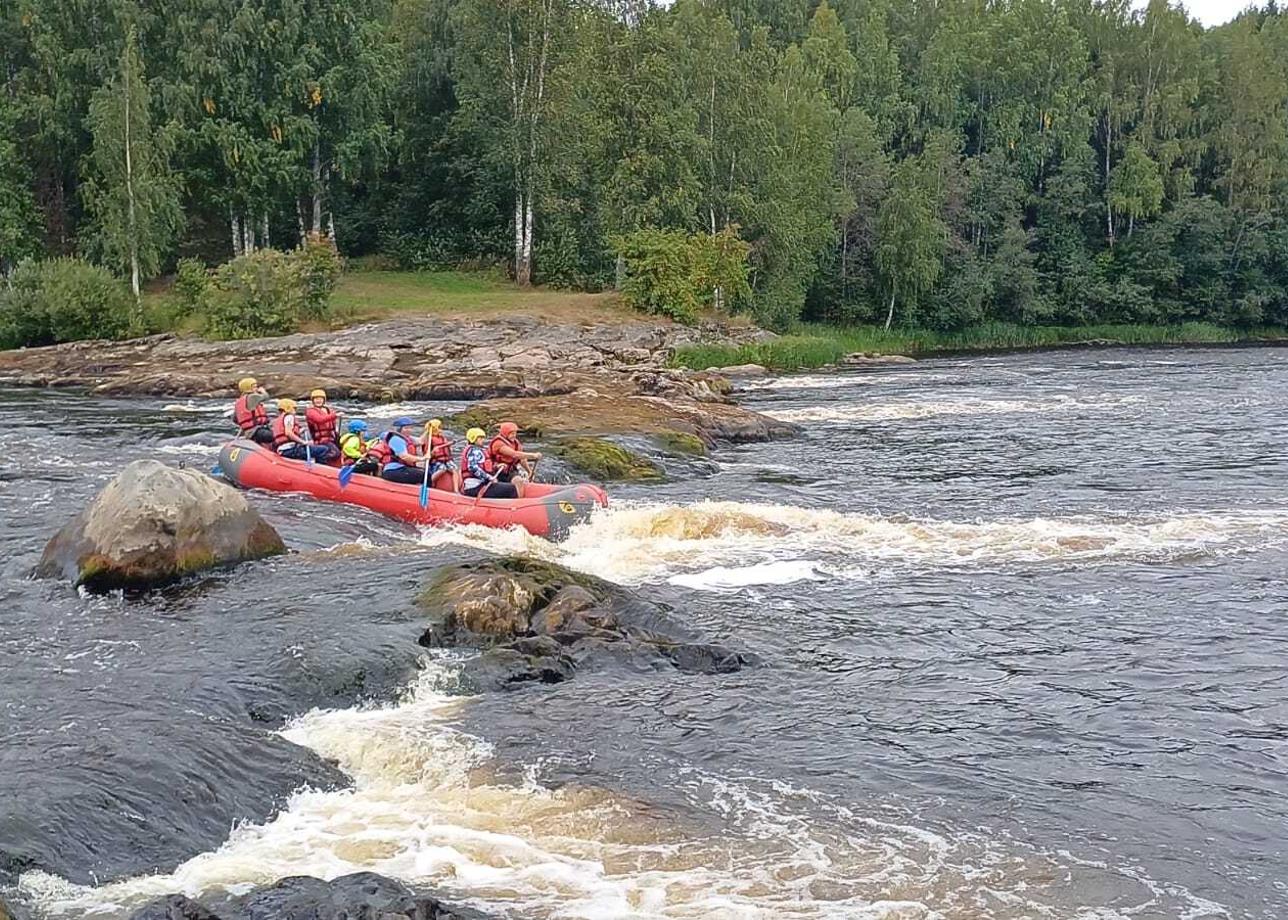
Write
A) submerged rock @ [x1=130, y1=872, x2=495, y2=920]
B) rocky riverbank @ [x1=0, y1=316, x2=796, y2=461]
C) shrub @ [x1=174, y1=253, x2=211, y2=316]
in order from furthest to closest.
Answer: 1. shrub @ [x1=174, y1=253, x2=211, y2=316]
2. rocky riverbank @ [x1=0, y1=316, x2=796, y2=461]
3. submerged rock @ [x1=130, y1=872, x2=495, y2=920]

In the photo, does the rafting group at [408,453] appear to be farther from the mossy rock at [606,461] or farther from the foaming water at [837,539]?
the mossy rock at [606,461]

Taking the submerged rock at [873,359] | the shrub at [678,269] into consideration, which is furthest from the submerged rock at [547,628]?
the submerged rock at [873,359]

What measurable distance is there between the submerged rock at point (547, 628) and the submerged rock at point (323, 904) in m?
3.83

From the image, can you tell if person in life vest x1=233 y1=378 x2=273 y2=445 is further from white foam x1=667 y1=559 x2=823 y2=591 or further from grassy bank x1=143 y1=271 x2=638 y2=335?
grassy bank x1=143 y1=271 x2=638 y2=335

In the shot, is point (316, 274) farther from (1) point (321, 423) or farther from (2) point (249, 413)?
(1) point (321, 423)

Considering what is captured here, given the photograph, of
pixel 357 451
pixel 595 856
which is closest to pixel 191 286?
pixel 357 451

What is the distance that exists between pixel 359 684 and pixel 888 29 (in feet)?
244

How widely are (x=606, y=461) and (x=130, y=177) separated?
26.0 m

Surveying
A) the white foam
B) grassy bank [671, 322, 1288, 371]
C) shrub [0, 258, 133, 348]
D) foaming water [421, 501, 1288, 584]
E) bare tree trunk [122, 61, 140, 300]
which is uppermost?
bare tree trunk [122, 61, 140, 300]

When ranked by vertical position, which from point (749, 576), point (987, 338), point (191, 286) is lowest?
point (749, 576)

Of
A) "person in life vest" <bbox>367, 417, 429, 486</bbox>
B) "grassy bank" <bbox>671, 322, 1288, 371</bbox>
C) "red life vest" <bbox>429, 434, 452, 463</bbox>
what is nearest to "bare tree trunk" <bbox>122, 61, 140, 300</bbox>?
"grassy bank" <bbox>671, 322, 1288, 371</bbox>

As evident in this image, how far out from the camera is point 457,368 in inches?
1425

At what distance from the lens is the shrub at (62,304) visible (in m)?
40.2

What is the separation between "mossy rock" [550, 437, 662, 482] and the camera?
2189 cm
